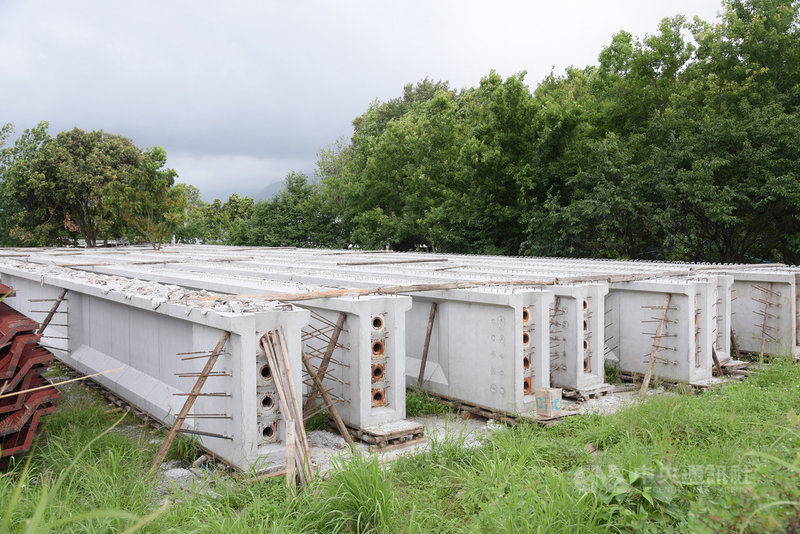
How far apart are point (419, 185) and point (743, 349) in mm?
19288

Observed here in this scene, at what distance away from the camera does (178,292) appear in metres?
8.20

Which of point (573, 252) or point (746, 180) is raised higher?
point (746, 180)

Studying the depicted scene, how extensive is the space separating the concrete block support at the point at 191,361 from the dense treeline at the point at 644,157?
15381mm

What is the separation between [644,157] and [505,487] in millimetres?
19014

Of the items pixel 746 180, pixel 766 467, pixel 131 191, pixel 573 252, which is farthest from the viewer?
pixel 131 191

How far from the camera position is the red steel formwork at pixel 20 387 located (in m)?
6.24

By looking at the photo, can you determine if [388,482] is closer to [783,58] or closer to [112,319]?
[112,319]

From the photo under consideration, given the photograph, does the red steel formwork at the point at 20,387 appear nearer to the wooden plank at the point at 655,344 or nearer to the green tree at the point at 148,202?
the wooden plank at the point at 655,344

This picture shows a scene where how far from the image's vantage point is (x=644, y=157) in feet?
71.2

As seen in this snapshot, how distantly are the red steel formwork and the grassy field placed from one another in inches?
13.0

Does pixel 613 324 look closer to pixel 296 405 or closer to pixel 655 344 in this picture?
pixel 655 344

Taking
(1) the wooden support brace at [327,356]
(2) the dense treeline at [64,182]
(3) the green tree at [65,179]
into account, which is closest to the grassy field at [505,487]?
(1) the wooden support brace at [327,356]

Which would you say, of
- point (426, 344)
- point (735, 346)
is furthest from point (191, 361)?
point (735, 346)

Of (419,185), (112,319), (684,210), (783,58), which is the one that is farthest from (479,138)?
(112,319)
